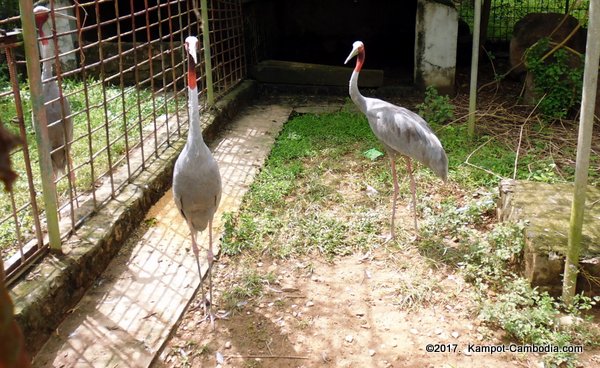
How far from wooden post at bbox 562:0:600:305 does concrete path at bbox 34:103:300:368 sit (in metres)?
2.55

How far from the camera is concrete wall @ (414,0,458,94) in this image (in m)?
8.62

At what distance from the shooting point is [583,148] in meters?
3.52

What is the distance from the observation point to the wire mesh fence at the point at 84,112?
3.86m

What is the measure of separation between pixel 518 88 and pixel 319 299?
250 inches

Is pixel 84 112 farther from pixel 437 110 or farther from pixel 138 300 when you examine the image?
pixel 437 110

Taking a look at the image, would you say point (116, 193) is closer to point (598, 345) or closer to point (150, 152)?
point (150, 152)

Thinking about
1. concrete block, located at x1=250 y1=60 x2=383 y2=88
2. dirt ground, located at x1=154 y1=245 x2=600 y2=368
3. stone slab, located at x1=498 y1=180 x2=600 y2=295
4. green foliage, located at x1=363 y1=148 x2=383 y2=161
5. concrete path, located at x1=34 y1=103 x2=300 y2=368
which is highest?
concrete block, located at x1=250 y1=60 x2=383 y2=88

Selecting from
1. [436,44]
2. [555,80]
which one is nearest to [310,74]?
[436,44]

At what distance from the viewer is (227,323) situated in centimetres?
390

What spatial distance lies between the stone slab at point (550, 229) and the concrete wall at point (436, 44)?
4.32m

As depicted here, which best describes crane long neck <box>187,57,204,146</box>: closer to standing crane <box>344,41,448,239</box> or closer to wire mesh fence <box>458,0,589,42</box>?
standing crane <box>344,41,448,239</box>

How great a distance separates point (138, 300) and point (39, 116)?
140 centimetres

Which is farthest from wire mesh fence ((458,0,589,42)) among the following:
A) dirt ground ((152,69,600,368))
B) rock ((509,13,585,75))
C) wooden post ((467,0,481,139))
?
dirt ground ((152,69,600,368))

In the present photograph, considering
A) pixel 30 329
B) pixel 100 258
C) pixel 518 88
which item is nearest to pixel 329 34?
pixel 518 88
